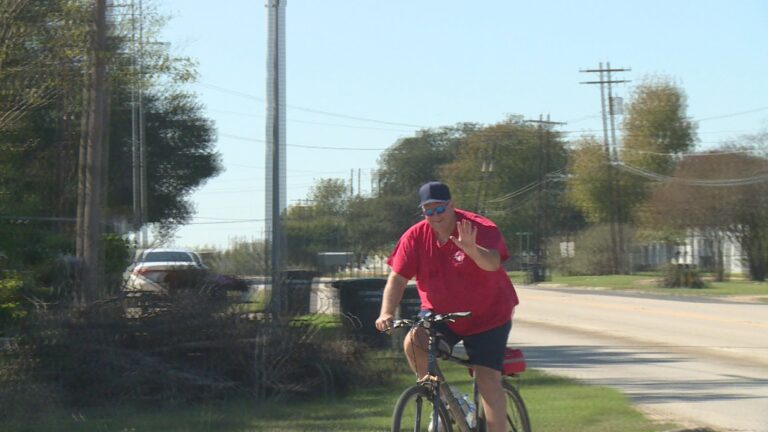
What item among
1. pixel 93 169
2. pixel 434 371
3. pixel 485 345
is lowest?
pixel 434 371

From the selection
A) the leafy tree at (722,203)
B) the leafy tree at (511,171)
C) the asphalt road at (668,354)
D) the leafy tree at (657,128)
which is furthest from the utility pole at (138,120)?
the leafy tree at (511,171)

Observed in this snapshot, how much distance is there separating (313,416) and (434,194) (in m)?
4.72

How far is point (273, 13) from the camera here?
14156mm

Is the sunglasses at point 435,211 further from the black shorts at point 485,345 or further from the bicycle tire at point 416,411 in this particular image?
the bicycle tire at point 416,411

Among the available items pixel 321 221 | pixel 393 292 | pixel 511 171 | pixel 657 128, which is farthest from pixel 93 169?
pixel 511 171

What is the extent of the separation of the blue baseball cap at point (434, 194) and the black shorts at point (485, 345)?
766 millimetres

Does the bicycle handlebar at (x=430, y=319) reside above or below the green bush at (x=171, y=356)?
above

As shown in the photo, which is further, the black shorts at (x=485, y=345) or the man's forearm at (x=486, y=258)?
the black shorts at (x=485, y=345)

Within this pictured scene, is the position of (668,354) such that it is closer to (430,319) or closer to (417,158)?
(430,319)

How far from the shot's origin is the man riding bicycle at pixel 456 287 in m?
7.05

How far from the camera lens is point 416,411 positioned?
7000 millimetres

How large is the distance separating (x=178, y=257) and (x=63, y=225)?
45.5ft

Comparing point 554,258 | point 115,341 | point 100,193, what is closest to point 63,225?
point 100,193

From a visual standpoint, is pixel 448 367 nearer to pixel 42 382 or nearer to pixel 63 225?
pixel 42 382
